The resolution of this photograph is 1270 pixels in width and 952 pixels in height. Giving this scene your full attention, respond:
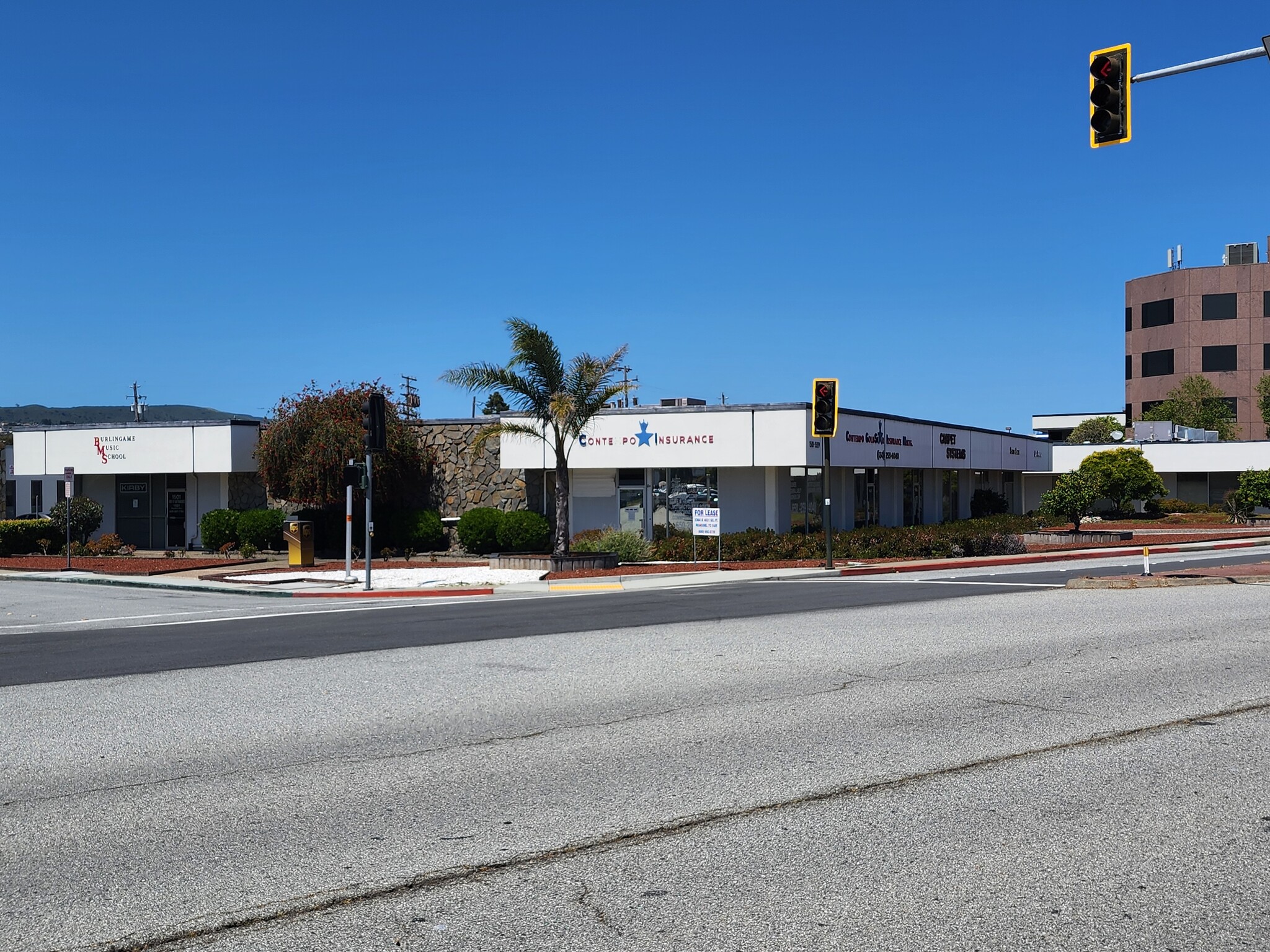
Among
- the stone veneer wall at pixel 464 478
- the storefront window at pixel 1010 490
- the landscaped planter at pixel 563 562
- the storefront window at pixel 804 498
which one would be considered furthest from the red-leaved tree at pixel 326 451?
the storefront window at pixel 1010 490

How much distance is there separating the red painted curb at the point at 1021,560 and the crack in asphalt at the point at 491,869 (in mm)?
19623

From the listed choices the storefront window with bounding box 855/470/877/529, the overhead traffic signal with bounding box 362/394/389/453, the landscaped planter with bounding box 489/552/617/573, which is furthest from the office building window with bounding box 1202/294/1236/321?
the overhead traffic signal with bounding box 362/394/389/453

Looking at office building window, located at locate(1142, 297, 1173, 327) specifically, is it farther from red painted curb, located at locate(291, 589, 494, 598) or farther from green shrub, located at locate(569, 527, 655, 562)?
red painted curb, located at locate(291, 589, 494, 598)

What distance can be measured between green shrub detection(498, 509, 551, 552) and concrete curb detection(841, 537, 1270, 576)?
34.7ft

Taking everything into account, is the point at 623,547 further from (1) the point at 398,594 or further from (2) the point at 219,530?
(2) the point at 219,530

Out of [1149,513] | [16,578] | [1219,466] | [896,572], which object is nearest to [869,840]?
[896,572]

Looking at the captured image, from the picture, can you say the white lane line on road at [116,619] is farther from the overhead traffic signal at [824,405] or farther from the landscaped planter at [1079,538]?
the landscaped planter at [1079,538]

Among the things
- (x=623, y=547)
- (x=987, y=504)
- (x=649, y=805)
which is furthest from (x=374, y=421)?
(x=987, y=504)

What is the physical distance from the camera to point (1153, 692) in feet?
33.0

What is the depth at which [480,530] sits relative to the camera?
34.4m

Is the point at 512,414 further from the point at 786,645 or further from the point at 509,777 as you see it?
the point at 509,777

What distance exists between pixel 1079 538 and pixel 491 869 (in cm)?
3663

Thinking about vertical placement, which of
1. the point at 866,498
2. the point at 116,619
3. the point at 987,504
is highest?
the point at 866,498

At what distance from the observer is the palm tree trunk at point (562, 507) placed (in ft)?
96.9
